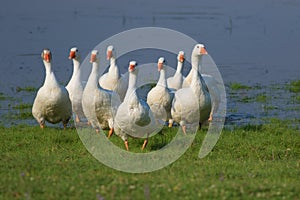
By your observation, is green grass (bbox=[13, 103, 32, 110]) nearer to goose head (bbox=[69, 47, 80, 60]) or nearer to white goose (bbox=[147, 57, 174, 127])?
goose head (bbox=[69, 47, 80, 60])

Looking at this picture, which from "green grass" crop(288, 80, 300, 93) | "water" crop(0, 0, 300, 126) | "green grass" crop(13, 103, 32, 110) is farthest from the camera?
"water" crop(0, 0, 300, 126)

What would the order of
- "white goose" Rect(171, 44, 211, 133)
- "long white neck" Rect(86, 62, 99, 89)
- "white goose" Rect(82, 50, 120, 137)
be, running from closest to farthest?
"white goose" Rect(82, 50, 120, 137) → "long white neck" Rect(86, 62, 99, 89) → "white goose" Rect(171, 44, 211, 133)

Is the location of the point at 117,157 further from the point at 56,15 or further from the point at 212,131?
the point at 56,15

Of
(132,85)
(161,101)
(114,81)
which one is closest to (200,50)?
(161,101)

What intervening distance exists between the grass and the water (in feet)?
13.9

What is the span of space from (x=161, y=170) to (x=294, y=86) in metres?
12.8

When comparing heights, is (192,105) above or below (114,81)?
below

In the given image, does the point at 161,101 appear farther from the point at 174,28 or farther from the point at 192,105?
the point at 174,28

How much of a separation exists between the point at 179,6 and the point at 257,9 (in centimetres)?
535

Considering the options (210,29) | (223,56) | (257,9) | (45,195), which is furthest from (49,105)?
(257,9)

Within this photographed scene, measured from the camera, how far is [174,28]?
33469mm

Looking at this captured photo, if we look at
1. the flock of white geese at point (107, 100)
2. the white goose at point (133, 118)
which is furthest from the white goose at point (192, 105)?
the white goose at point (133, 118)

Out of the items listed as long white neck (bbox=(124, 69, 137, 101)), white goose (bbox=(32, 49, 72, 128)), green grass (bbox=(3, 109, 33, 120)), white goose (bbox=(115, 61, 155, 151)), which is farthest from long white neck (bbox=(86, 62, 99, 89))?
green grass (bbox=(3, 109, 33, 120))

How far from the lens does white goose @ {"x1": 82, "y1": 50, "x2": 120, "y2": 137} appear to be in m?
14.5
